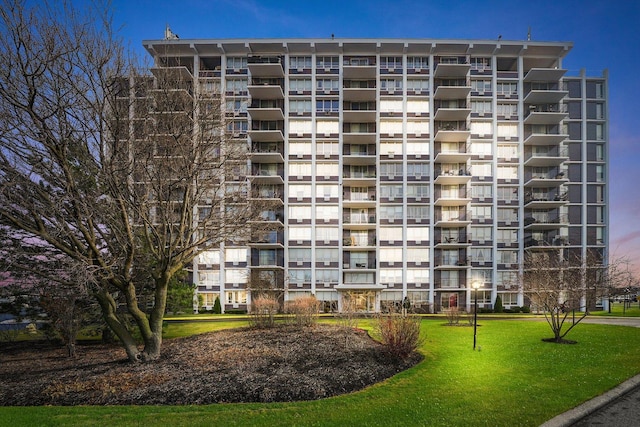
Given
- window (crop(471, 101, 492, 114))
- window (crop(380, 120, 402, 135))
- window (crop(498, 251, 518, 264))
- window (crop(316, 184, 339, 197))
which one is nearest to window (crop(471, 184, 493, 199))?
window (crop(498, 251, 518, 264))

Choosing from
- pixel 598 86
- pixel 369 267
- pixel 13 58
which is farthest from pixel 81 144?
pixel 598 86

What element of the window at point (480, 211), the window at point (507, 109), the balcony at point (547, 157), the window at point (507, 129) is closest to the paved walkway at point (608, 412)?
the window at point (480, 211)

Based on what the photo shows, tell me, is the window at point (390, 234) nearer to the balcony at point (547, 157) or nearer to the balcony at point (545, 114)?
the balcony at point (547, 157)

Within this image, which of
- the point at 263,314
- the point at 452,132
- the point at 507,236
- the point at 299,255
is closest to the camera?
the point at 263,314

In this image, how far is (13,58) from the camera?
33.6 ft

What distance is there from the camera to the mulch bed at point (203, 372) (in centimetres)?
986

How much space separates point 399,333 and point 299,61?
40.6 m

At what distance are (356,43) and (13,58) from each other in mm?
39729

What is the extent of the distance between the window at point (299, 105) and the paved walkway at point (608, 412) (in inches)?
1595

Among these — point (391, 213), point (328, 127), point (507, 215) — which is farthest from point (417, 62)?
point (507, 215)

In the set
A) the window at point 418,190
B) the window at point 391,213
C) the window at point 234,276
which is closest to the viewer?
the window at point 234,276

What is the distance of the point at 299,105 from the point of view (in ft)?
147

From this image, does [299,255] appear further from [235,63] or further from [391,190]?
[235,63]

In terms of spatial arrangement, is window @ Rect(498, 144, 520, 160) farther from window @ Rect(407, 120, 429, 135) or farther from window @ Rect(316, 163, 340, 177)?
window @ Rect(316, 163, 340, 177)
